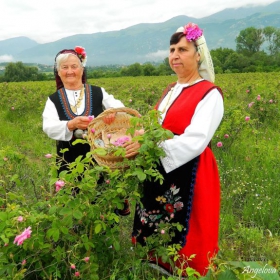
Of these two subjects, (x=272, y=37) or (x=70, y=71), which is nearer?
(x=70, y=71)

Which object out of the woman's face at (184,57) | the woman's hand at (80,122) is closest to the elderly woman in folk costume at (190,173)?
the woman's face at (184,57)

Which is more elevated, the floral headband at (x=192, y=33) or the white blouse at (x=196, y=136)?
the floral headband at (x=192, y=33)

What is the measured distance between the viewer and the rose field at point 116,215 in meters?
1.39

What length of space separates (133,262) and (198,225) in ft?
1.59

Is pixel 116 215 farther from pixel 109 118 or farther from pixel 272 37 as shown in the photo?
pixel 272 37

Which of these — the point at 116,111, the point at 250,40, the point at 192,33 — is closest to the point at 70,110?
the point at 116,111

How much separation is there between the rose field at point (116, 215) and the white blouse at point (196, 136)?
0.48 feet

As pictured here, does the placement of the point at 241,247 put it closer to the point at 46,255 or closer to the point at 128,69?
the point at 46,255

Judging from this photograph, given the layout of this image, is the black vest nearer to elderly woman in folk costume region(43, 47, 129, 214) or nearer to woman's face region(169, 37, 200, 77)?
elderly woman in folk costume region(43, 47, 129, 214)

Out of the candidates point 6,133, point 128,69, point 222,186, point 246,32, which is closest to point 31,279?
point 222,186

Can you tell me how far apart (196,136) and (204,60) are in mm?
559

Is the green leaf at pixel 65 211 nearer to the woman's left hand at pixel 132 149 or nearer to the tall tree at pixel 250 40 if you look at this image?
the woman's left hand at pixel 132 149

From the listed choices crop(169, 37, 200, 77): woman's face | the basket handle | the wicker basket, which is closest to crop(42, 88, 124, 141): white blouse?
the wicker basket

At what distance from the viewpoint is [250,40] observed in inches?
2404
